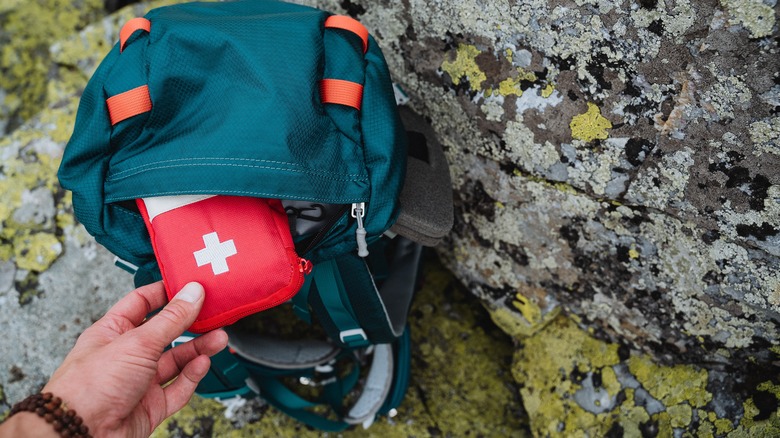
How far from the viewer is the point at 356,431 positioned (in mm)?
2242

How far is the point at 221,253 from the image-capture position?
1.43m

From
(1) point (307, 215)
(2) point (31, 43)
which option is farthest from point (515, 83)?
(2) point (31, 43)

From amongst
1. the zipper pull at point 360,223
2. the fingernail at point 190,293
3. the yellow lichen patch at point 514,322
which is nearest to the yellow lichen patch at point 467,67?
the zipper pull at point 360,223

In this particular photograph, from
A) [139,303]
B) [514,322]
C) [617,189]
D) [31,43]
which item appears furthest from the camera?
[31,43]

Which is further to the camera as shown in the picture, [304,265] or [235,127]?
[304,265]

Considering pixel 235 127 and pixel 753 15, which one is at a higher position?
pixel 753 15

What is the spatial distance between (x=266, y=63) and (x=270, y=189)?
35 centimetres

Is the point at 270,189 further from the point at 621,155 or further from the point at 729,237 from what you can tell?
the point at 729,237

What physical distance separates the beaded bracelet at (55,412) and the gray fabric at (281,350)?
2.72 ft

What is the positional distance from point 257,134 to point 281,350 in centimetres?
111

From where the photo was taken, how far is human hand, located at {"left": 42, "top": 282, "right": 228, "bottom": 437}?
126 centimetres

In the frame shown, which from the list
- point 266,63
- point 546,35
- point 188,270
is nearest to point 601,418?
point 546,35

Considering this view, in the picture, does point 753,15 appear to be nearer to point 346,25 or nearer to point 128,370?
point 346,25

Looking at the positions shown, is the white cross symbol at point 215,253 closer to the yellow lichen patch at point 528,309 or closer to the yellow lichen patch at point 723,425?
the yellow lichen patch at point 528,309
